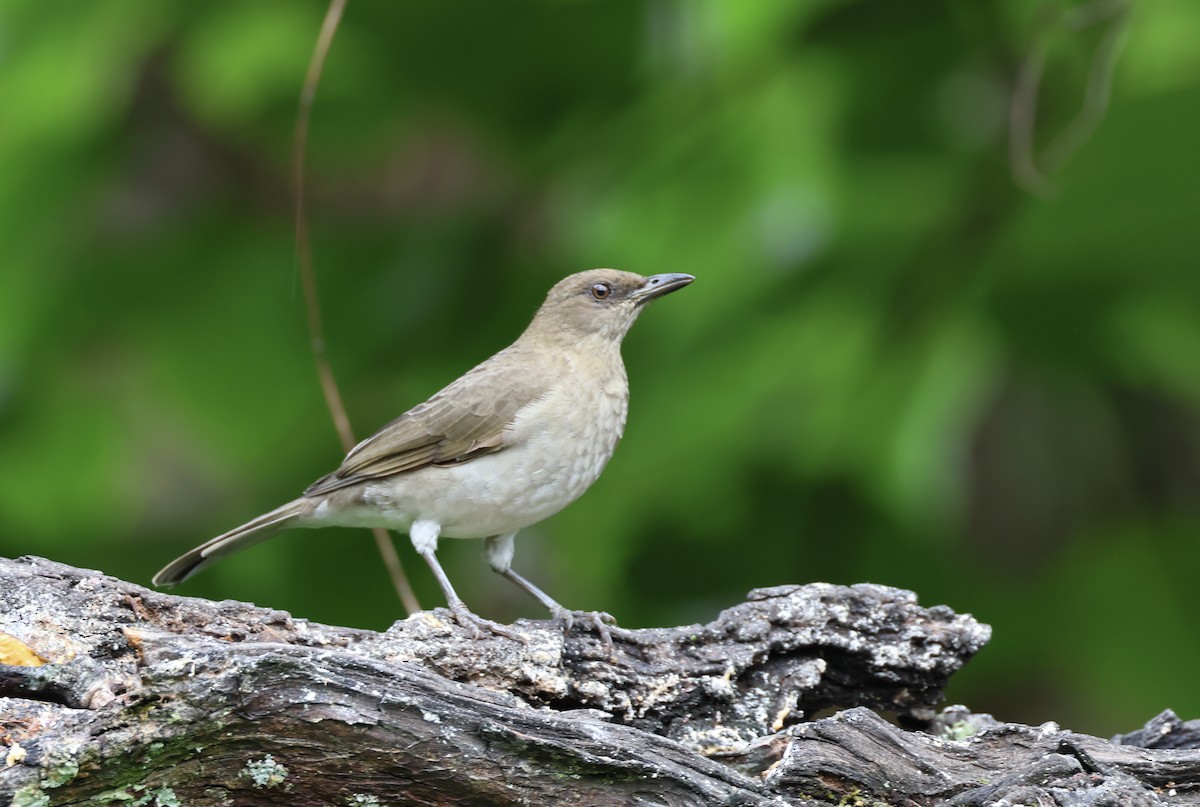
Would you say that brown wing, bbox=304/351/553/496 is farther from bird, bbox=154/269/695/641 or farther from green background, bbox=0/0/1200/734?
green background, bbox=0/0/1200/734

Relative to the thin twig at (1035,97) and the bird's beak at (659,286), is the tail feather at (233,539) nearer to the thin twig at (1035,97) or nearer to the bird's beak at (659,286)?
the bird's beak at (659,286)

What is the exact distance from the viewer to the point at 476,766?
284 cm

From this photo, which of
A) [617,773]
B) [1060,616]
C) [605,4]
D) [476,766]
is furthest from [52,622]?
[1060,616]

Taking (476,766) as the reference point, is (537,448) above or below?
above

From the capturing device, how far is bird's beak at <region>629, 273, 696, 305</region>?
5.47 m

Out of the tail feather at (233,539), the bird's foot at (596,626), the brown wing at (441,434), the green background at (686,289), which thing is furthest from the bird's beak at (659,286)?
the bird's foot at (596,626)

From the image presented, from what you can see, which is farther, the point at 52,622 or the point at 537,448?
the point at 537,448

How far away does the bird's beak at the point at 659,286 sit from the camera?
547 centimetres

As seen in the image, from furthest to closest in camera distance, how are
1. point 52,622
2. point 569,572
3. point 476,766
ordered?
point 569,572, point 52,622, point 476,766

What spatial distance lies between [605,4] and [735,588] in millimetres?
2376

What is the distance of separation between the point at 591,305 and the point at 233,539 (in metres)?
1.65

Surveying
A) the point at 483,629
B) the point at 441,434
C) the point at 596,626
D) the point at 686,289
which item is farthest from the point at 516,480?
the point at 483,629

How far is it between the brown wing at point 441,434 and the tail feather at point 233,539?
0.30 feet

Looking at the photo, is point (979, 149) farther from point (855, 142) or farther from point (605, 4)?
point (605, 4)
